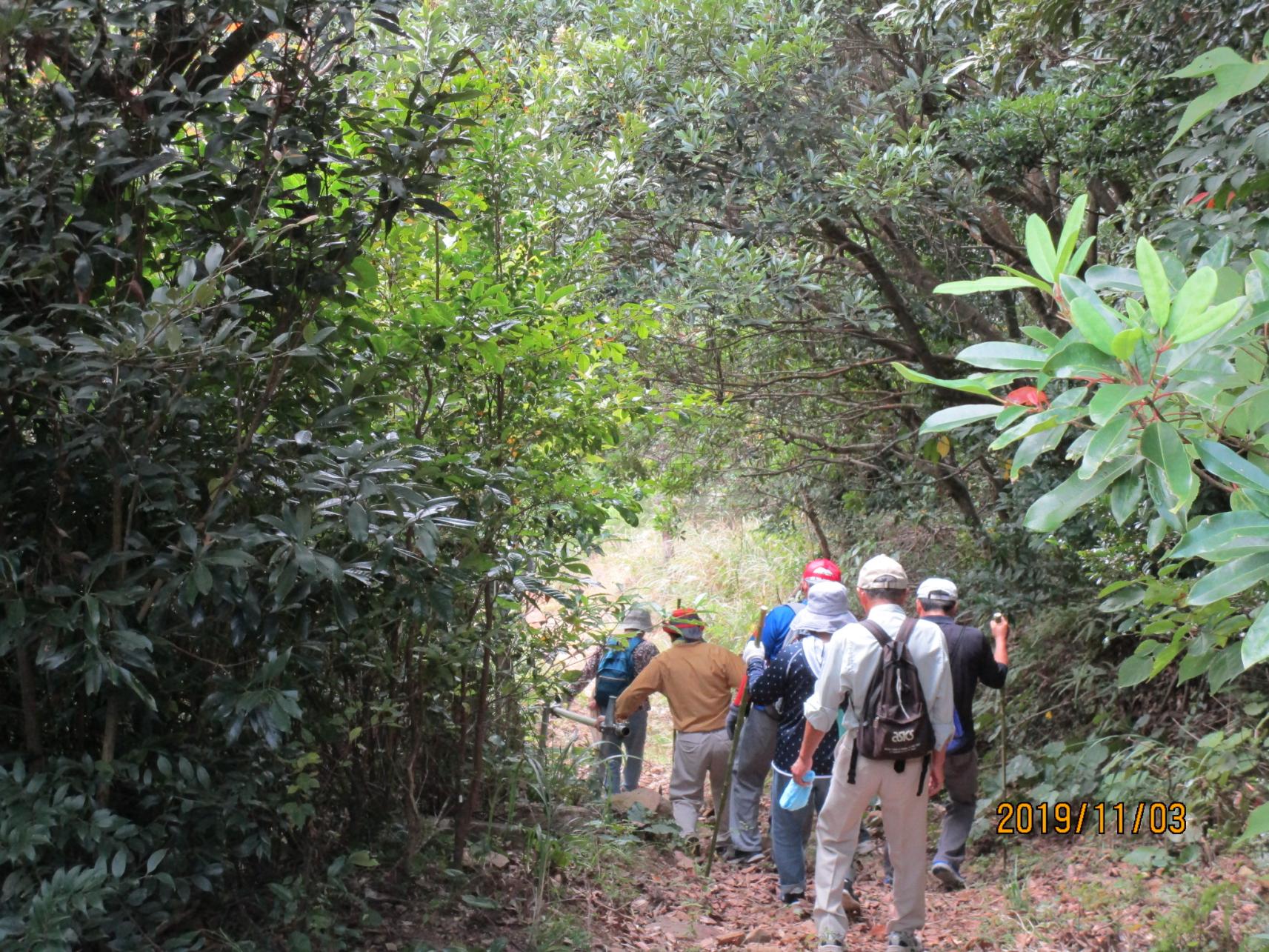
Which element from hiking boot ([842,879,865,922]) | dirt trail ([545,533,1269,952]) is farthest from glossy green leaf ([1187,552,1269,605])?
hiking boot ([842,879,865,922])

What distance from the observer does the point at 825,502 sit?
13367 mm

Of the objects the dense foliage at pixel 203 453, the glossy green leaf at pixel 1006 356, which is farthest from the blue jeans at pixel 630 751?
the glossy green leaf at pixel 1006 356

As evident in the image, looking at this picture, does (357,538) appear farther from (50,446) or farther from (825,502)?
(825,502)

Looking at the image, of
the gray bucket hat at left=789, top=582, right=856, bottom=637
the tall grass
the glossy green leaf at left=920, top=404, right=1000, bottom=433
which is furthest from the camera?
the tall grass

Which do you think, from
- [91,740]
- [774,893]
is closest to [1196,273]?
[91,740]

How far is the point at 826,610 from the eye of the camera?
275 inches

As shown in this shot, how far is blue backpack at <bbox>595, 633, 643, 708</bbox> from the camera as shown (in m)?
9.79

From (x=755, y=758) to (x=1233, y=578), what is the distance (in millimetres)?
6425

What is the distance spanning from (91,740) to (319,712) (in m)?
0.89

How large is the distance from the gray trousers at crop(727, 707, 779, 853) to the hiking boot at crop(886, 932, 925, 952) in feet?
7.18

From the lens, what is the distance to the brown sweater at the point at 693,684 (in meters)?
8.38

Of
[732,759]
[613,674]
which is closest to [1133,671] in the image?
[732,759]

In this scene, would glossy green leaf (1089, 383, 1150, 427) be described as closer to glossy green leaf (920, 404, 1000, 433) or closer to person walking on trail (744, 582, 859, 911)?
glossy green leaf (920, 404, 1000, 433)

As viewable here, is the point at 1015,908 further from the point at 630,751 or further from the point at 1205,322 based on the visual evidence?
the point at 1205,322
